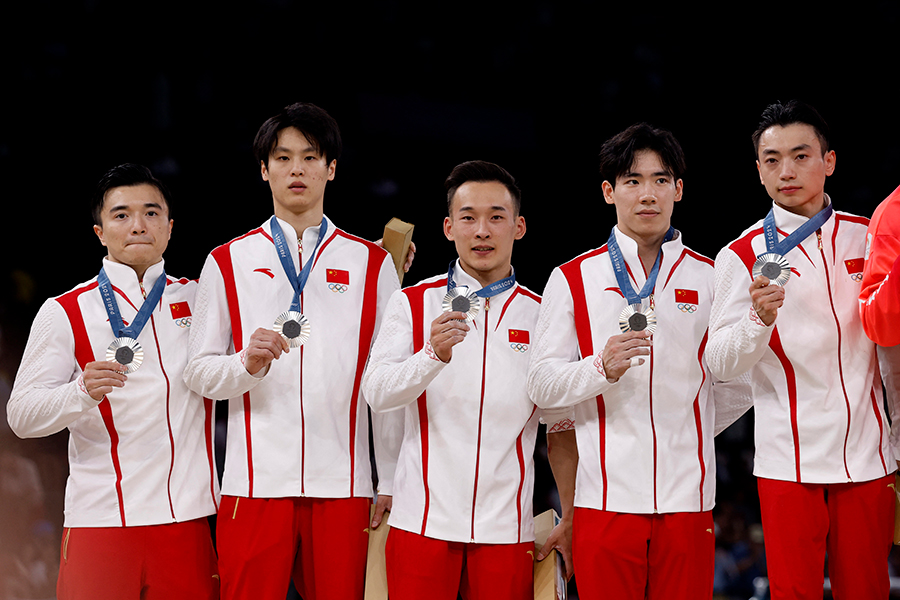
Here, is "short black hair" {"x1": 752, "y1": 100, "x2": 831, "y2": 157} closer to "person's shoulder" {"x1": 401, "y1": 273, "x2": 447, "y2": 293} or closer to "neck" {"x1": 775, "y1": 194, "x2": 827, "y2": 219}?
"neck" {"x1": 775, "y1": 194, "x2": 827, "y2": 219}

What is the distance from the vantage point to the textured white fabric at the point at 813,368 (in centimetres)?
293

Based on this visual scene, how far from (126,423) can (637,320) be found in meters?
1.88

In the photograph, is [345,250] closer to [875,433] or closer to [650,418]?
[650,418]

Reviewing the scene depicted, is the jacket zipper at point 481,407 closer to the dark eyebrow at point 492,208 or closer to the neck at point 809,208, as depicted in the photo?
the dark eyebrow at point 492,208

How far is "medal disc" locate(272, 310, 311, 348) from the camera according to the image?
2965 mm

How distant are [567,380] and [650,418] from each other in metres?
0.34

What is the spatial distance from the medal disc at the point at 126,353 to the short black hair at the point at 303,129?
0.89 m

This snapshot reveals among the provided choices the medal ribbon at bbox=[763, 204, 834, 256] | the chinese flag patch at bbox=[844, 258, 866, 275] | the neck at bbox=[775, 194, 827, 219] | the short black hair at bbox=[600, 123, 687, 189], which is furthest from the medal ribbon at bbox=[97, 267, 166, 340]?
the chinese flag patch at bbox=[844, 258, 866, 275]

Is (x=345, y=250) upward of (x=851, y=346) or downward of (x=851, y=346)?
upward

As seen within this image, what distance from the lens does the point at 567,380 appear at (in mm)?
2953

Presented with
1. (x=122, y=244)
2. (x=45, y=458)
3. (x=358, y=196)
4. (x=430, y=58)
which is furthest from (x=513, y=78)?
(x=122, y=244)

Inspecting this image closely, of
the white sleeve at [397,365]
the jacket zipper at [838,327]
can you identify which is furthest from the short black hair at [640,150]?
the white sleeve at [397,365]

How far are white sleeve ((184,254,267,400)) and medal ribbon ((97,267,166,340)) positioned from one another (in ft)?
0.54

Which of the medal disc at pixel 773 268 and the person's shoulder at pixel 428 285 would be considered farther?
the person's shoulder at pixel 428 285
